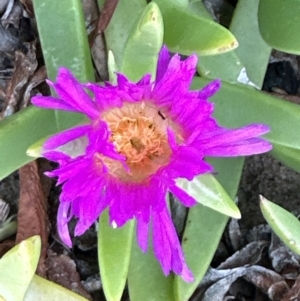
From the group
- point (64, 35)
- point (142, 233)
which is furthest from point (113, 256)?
point (64, 35)

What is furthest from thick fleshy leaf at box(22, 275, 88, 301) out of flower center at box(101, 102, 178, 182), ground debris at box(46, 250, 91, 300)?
flower center at box(101, 102, 178, 182)

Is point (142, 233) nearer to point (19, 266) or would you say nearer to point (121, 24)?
point (19, 266)

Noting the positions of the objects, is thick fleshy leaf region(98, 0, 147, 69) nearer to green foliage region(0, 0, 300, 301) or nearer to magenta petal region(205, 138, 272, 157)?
green foliage region(0, 0, 300, 301)

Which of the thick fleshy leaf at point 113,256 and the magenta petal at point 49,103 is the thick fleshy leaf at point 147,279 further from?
the magenta petal at point 49,103

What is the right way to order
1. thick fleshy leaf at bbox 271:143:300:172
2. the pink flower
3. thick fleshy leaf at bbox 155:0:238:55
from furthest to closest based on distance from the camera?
thick fleshy leaf at bbox 271:143:300:172 → thick fleshy leaf at bbox 155:0:238:55 → the pink flower

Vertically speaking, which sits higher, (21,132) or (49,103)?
(49,103)

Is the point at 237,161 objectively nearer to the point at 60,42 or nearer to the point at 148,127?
the point at 148,127
